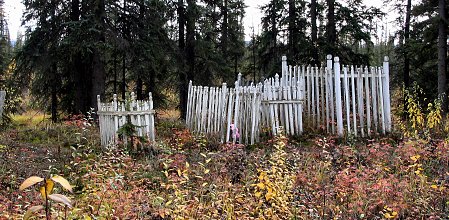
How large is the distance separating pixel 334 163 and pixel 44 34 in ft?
37.5

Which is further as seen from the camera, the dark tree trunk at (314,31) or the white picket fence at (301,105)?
the dark tree trunk at (314,31)

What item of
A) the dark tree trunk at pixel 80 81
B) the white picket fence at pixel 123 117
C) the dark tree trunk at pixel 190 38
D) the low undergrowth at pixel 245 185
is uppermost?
the dark tree trunk at pixel 190 38

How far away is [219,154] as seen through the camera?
729 centimetres

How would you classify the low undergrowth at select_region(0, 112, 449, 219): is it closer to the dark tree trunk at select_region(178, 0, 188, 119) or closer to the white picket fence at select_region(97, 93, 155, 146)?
the white picket fence at select_region(97, 93, 155, 146)

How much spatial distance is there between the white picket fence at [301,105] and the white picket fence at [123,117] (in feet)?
5.36

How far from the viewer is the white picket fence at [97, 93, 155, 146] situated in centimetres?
841

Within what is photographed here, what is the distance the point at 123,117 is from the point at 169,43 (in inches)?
289

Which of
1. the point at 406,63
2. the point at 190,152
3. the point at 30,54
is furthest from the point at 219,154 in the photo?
the point at 406,63

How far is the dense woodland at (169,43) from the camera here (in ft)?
44.5

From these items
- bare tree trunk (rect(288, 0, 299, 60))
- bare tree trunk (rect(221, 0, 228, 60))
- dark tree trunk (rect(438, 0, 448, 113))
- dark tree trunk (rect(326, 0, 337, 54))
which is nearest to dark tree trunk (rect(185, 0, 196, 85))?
bare tree trunk (rect(221, 0, 228, 60))

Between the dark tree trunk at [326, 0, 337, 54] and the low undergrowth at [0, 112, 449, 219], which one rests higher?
the dark tree trunk at [326, 0, 337, 54]

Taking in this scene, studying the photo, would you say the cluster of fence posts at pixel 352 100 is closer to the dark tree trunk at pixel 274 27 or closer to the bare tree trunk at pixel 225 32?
the dark tree trunk at pixel 274 27

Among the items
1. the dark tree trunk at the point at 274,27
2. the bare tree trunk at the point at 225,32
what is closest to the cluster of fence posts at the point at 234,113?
the bare tree trunk at the point at 225,32

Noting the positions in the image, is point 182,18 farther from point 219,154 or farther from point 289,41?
point 219,154
